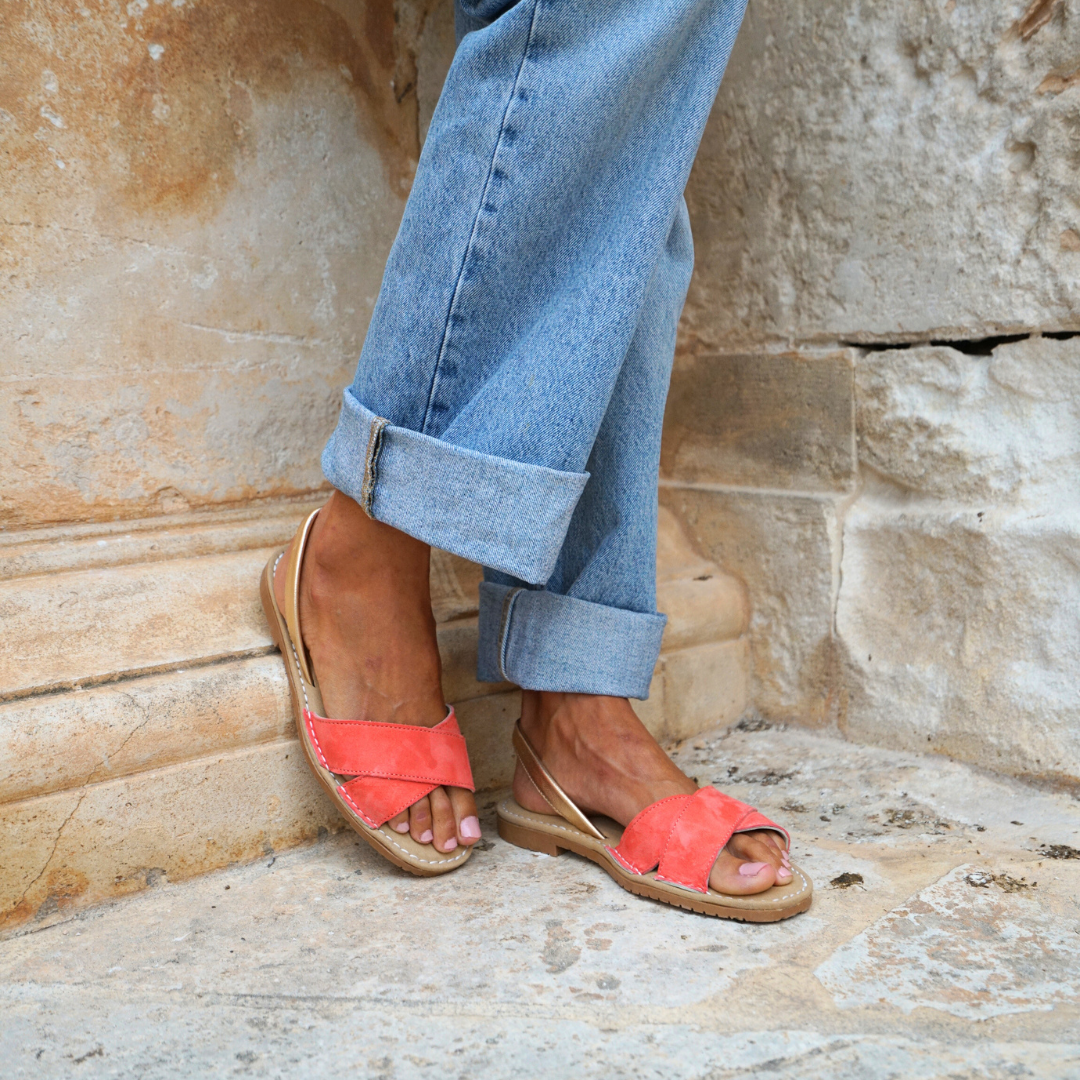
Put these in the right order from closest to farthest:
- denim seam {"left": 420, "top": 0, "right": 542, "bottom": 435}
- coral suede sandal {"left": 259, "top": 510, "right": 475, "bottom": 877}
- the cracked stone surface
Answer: the cracked stone surface < denim seam {"left": 420, "top": 0, "right": 542, "bottom": 435} < coral suede sandal {"left": 259, "top": 510, "right": 475, "bottom": 877}

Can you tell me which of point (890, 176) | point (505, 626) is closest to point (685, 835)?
point (505, 626)

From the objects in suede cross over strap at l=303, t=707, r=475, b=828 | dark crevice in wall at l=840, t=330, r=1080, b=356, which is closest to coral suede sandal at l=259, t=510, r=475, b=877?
suede cross over strap at l=303, t=707, r=475, b=828

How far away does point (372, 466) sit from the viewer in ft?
2.73

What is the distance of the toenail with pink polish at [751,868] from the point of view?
843 mm

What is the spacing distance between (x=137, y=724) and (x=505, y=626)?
1.15 feet

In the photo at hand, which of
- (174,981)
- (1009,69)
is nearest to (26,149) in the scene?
(174,981)

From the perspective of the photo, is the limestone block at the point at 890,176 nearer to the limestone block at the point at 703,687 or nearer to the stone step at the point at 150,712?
the limestone block at the point at 703,687

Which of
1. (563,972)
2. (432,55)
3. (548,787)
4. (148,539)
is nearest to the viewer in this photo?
(563,972)

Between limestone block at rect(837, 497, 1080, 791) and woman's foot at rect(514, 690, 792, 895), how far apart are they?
1.24 ft

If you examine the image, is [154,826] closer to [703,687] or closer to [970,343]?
[703,687]

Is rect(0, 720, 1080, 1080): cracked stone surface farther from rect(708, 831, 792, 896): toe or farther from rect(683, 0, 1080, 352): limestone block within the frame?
rect(683, 0, 1080, 352): limestone block

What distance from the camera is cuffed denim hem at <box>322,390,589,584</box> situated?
31.3 inches

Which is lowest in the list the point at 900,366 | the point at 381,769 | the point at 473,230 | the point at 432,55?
the point at 381,769

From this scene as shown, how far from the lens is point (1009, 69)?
106cm
